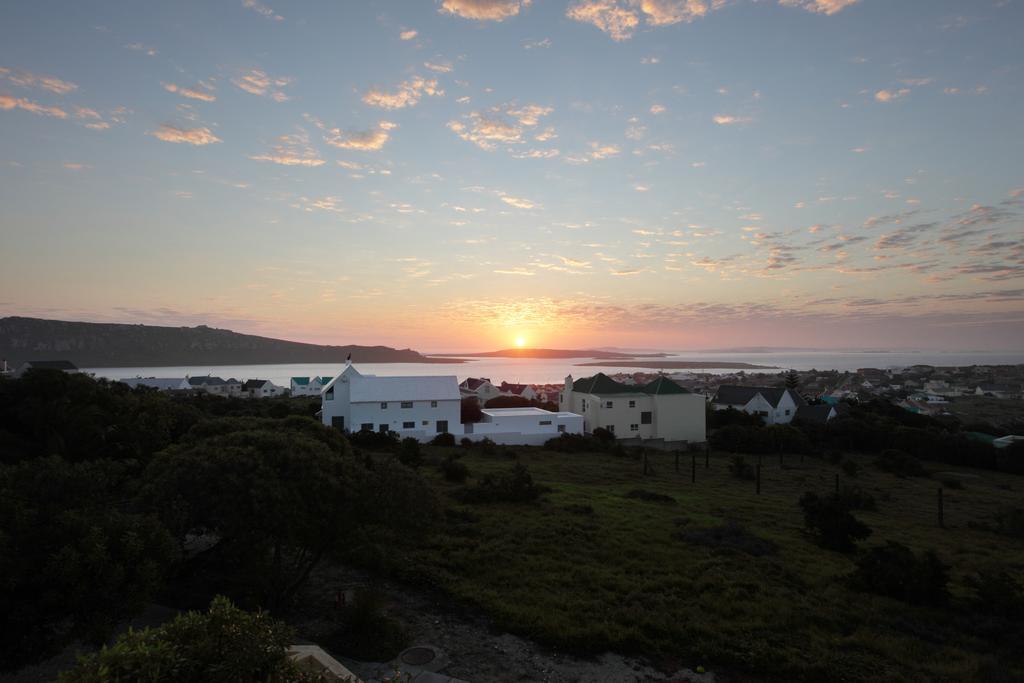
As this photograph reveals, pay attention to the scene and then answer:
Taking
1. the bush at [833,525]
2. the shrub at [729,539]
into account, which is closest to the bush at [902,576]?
the shrub at [729,539]

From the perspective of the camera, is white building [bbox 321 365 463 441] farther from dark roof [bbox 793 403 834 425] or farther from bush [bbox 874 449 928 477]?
dark roof [bbox 793 403 834 425]

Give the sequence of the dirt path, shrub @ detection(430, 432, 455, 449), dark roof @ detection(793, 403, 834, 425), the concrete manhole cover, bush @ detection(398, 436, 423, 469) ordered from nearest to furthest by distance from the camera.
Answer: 1. the dirt path
2. the concrete manhole cover
3. bush @ detection(398, 436, 423, 469)
4. shrub @ detection(430, 432, 455, 449)
5. dark roof @ detection(793, 403, 834, 425)

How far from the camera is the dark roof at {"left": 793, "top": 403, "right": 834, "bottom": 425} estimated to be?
5516cm

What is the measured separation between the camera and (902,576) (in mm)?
12531

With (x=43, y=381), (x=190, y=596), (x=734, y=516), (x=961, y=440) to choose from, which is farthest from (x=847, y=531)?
(x=961, y=440)

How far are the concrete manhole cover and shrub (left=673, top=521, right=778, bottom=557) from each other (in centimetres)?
927

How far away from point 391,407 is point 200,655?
34603 mm

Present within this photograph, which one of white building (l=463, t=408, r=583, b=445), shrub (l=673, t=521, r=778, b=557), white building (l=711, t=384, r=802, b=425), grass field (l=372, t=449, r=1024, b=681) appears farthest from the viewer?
white building (l=711, t=384, r=802, b=425)

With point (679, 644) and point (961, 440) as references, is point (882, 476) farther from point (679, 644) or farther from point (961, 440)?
point (679, 644)

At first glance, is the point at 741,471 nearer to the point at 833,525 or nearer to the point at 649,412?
the point at 833,525

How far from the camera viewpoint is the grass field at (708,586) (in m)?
9.45

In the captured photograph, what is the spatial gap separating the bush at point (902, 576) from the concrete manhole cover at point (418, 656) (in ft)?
33.3

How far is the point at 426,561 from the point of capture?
1351 centimetres

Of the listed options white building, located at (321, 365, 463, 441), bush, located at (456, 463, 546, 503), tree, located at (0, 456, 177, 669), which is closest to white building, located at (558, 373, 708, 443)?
white building, located at (321, 365, 463, 441)
